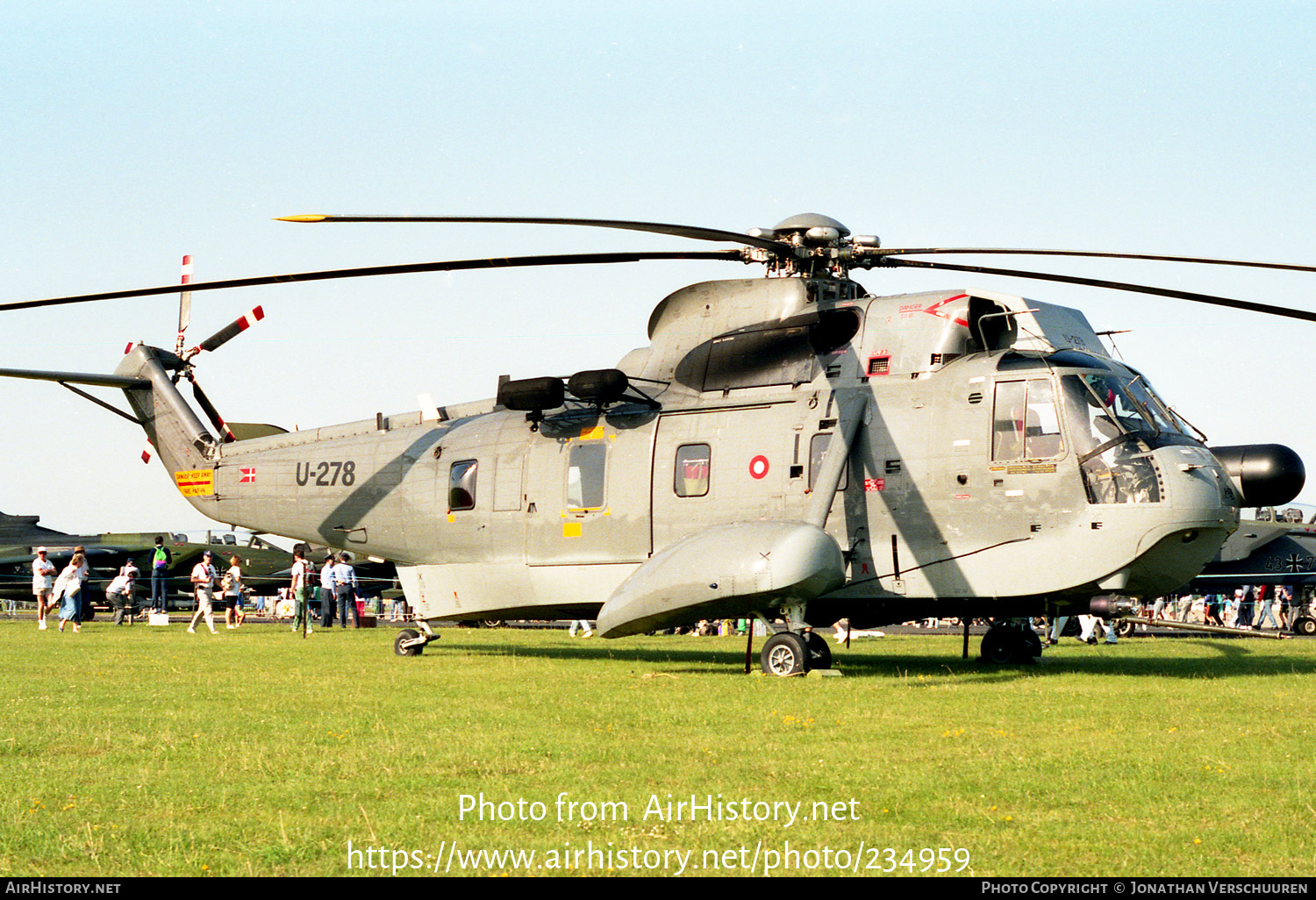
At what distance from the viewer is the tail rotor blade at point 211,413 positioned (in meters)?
23.5

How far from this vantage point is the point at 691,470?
1747 centimetres

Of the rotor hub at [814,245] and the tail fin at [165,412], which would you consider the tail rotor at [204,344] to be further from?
the rotor hub at [814,245]

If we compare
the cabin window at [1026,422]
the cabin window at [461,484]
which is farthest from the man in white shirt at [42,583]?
the cabin window at [1026,422]

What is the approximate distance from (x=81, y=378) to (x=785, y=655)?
13800 millimetres

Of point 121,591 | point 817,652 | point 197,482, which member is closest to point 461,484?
point 197,482

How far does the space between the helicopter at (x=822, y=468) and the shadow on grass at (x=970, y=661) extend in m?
0.81

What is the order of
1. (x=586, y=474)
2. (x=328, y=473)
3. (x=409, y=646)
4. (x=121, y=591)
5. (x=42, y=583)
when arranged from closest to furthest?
(x=586, y=474), (x=409, y=646), (x=328, y=473), (x=42, y=583), (x=121, y=591)

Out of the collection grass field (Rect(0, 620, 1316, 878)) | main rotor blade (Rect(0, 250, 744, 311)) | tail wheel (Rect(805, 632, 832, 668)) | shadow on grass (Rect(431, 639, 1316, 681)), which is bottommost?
shadow on grass (Rect(431, 639, 1316, 681))

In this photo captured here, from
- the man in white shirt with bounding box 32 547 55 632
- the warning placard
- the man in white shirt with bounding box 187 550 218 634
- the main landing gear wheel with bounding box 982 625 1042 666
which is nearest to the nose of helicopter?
the main landing gear wheel with bounding box 982 625 1042 666

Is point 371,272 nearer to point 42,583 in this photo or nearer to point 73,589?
point 73,589

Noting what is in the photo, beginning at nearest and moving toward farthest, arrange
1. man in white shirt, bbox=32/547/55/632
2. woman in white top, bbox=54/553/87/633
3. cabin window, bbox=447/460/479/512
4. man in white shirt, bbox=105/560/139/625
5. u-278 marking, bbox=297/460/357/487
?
cabin window, bbox=447/460/479/512 < u-278 marking, bbox=297/460/357/487 < woman in white top, bbox=54/553/87/633 < man in white shirt, bbox=32/547/55/632 < man in white shirt, bbox=105/560/139/625

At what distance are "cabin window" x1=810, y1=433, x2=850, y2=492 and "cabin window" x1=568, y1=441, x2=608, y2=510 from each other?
10.6ft

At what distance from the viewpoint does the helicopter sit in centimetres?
1488

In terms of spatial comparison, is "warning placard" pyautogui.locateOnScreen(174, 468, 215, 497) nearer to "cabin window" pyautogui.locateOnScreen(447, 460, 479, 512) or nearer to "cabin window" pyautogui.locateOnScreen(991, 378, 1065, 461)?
"cabin window" pyautogui.locateOnScreen(447, 460, 479, 512)
